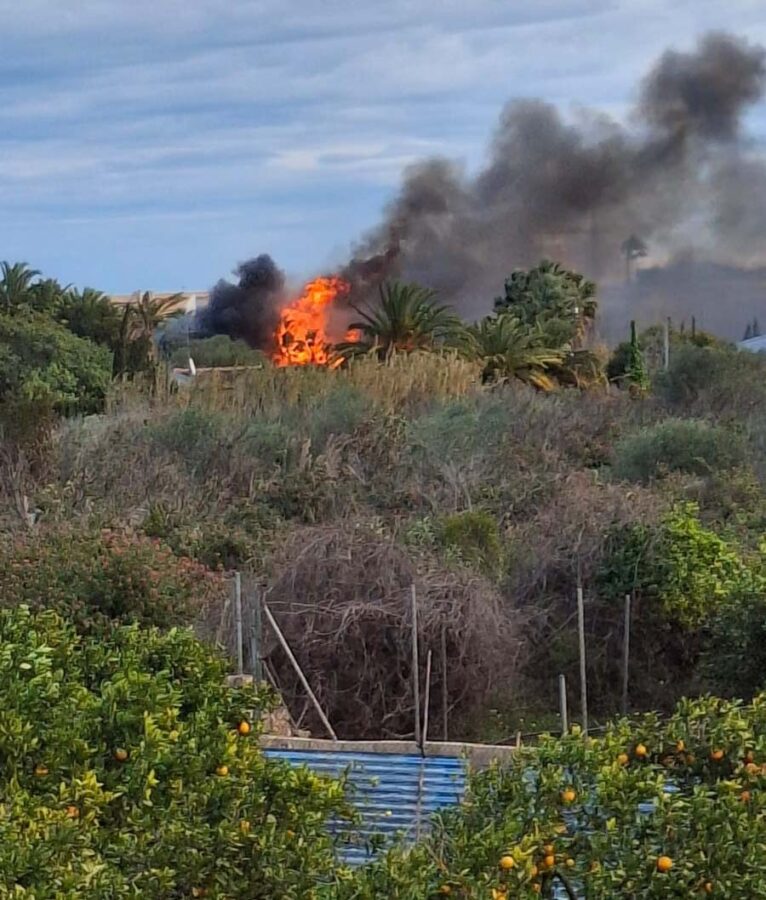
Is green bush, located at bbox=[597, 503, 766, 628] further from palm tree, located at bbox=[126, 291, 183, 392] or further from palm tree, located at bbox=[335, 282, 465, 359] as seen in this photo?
palm tree, located at bbox=[126, 291, 183, 392]

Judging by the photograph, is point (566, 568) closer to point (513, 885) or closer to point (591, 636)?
point (591, 636)

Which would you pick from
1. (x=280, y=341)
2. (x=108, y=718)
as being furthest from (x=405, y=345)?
(x=108, y=718)

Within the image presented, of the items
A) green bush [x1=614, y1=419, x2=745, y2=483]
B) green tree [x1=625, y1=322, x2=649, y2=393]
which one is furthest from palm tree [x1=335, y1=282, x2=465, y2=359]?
green bush [x1=614, y1=419, x2=745, y2=483]

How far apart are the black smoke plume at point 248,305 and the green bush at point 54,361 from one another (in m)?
15.6

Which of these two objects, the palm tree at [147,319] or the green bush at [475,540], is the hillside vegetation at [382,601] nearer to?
the green bush at [475,540]

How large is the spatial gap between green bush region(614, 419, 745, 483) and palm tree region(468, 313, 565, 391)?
27.7 feet

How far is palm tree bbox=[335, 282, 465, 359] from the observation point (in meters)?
23.9

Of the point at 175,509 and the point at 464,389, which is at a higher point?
the point at 464,389

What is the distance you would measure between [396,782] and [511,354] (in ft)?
57.6

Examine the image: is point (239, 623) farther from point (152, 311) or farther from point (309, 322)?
point (152, 311)

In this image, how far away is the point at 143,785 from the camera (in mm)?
3191

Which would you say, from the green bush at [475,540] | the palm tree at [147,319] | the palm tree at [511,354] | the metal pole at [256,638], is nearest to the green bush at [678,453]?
the green bush at [475,540]

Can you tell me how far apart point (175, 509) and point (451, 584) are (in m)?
4.15

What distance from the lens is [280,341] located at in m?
33.2
